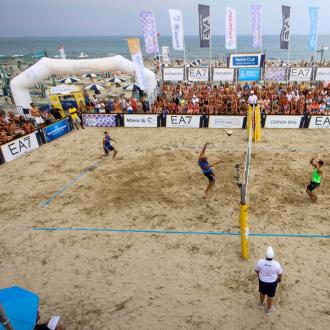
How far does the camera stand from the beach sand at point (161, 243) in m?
5.48

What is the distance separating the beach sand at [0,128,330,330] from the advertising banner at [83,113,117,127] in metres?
5.60

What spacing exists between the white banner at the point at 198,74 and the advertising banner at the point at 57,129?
1150 cm

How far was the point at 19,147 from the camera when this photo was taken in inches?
550

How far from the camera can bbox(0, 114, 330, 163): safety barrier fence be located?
15.6 metres

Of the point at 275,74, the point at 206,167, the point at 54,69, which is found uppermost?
the point at 54,69

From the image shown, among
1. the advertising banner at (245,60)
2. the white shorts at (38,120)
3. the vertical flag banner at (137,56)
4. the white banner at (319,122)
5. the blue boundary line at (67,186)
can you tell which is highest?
the vertical flag banner at (137,56)

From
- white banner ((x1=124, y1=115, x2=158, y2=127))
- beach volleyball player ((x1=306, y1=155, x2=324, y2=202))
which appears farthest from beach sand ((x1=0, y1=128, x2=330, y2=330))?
white banner ((x1=124, y1=115, x2=158, y2=127))

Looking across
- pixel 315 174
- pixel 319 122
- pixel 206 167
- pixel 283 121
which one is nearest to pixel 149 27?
→ pixel 283 121

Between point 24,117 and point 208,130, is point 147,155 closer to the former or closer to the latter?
point 208,130

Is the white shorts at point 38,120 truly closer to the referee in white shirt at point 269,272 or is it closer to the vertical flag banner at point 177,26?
the vertical flag banner at point 177,26

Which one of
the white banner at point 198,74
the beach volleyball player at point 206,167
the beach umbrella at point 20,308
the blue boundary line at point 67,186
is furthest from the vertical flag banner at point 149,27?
the beach umbrella at point 20,308

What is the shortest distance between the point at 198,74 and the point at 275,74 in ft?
22.3

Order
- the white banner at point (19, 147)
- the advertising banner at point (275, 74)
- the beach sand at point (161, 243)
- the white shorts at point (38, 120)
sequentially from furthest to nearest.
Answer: the advertising banner at point (275, 74) < the white shorts at point (38, 120) < the white banner at point (19, 147) < the beach sand at point (161, 243)

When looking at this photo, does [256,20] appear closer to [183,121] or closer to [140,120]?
[183,121]
